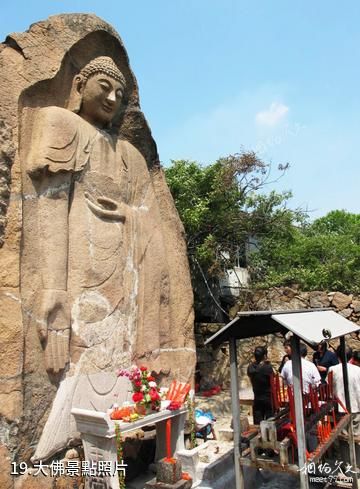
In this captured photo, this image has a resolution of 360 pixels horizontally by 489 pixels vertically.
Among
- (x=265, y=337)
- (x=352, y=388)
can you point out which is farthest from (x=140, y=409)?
(x=265, y=337)

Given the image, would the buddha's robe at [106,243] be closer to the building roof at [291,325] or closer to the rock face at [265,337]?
the building roof at [291,325]

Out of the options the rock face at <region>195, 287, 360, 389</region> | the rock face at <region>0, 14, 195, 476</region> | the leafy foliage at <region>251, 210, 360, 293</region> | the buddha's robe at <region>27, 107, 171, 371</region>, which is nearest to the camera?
the rock face at <region>0, 14, 195, 476</region>

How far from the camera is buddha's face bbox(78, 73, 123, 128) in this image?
15.9ft

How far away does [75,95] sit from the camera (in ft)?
16.0

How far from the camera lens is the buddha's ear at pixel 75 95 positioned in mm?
4863

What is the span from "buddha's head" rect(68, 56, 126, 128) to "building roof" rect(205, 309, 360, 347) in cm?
280

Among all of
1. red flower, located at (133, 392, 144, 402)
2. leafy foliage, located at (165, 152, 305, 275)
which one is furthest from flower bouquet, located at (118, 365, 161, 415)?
leafy foliage, located at (165, 152, 305, 275)

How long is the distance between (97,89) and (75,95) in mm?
256

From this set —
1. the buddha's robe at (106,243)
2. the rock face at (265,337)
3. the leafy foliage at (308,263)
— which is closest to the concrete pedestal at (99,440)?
the buddha's robe at (106,243)

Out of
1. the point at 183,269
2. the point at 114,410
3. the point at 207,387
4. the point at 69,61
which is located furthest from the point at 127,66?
→ the point at 207,387

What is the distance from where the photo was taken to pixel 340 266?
43.3ft

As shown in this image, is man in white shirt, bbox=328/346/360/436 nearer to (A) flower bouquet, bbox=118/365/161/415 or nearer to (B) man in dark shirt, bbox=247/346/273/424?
(B) man in dark shirt, bbox=247/346/273/424

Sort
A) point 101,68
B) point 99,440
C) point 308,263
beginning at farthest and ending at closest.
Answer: point 308,263
point 101,68
point 99,440

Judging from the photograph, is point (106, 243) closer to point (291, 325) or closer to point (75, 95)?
point (75, 95)
